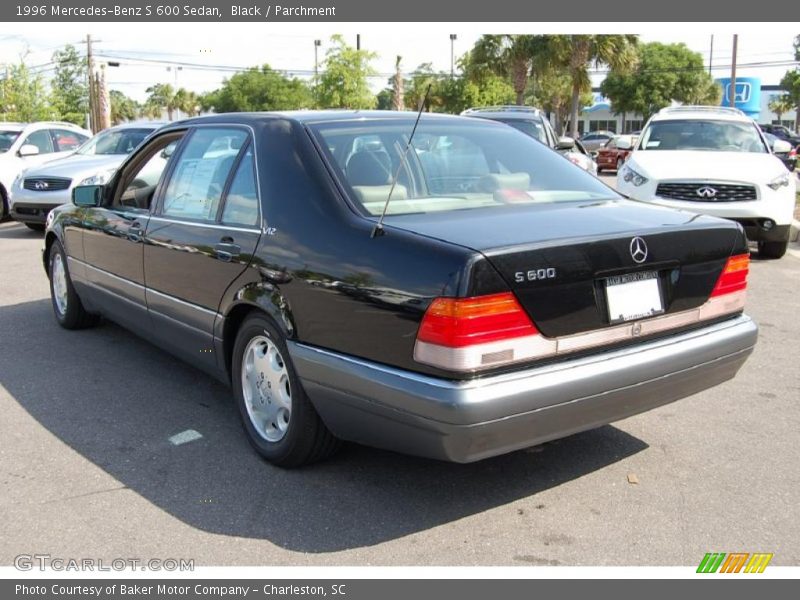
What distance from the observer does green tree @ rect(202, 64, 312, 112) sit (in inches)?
2355

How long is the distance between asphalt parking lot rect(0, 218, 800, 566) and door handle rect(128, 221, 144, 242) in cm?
93

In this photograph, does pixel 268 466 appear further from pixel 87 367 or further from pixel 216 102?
pixel 216 102

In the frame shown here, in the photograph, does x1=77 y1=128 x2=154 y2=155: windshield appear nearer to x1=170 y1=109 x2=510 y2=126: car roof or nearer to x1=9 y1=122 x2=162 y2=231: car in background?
x1=9 y1=122 x2=162 y2=231: car in background

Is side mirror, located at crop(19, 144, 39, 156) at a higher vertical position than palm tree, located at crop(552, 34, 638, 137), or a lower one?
lower

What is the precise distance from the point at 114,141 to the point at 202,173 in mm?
9509

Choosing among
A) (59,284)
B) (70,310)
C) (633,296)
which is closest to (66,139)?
(59,284)

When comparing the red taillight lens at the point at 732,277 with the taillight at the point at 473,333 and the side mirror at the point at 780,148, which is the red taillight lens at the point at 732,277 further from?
the side mirror at the point at 780,148

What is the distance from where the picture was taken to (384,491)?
3.63 meters

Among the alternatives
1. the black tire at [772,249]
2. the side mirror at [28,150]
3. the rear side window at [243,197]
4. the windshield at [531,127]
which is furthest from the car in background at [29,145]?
the black tire at [772,249]

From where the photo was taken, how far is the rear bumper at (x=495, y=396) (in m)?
2.94

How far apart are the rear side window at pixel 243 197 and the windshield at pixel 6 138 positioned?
38.4ft

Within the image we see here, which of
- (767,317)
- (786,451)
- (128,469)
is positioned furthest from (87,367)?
(767,317)

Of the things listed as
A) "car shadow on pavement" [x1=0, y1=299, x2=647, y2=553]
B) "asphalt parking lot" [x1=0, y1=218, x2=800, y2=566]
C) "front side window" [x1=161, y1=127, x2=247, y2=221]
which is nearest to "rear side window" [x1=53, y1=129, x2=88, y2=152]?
"car shadow on pavement" [x1=0, y1=299, x2=647, y2=553]
